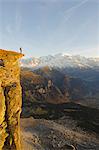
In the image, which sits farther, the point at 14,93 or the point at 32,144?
the point at 32,144

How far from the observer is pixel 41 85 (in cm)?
12025

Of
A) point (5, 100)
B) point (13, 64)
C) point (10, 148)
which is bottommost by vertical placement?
point (10, 148)

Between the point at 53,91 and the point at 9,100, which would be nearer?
the point at 9,100

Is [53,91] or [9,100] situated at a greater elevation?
[9,100]

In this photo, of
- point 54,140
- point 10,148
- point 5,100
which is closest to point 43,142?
point 54,140

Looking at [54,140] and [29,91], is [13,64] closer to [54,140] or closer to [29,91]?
[54,140]

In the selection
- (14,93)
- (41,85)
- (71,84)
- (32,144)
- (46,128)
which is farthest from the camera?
(71,84)

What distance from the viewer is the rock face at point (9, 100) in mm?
19688

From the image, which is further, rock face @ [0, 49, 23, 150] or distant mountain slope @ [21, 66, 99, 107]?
distant mountain slope @ [21, 66, 99, 107]

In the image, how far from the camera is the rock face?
64.6ft

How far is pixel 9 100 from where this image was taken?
20.6m

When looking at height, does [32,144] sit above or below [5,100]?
below

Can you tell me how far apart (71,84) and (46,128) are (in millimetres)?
108183

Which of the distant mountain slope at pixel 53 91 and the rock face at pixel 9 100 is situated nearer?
the rock face at pixel 9 100
